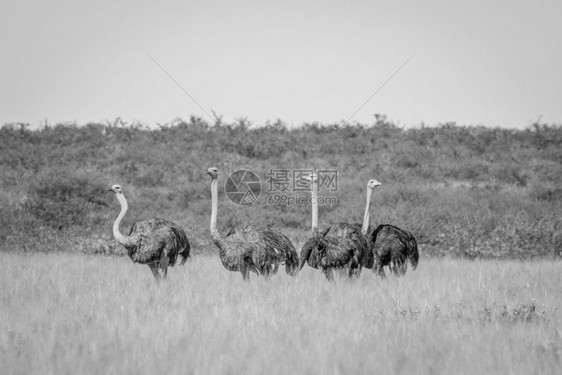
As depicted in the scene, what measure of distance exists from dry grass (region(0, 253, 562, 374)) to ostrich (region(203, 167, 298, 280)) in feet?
0.91

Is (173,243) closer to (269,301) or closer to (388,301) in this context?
(269,301)

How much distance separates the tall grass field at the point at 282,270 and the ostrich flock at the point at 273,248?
31 centimetres

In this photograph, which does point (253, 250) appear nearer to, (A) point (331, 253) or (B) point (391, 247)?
(A) point (331, 253)

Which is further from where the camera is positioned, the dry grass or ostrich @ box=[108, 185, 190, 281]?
ostrich @ box=[108, 185, 190, 281]

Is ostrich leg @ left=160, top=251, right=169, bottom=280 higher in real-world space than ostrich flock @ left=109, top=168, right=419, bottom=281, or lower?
lower

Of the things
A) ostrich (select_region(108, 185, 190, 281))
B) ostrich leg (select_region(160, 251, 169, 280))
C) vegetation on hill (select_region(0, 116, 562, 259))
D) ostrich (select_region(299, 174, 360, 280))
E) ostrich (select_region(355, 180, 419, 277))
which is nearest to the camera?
ostrich (select_region(299, 174, 360, 280))

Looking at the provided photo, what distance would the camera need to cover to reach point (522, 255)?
16.1 metres

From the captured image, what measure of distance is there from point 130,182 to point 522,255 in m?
13.1

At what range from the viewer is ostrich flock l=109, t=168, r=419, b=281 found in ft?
33.8

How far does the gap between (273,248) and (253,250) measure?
324 millimetres

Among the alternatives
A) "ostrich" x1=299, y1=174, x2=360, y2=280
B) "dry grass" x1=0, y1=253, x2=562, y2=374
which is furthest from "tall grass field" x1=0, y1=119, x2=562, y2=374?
"ostrich" x1=299, y1=174, x2=360, y2=280

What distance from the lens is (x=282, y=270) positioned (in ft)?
41.7

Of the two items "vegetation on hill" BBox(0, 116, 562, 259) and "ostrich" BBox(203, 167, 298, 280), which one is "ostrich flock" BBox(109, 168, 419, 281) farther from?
"vegetation on hill" BBox(0, 116, 562, 259)

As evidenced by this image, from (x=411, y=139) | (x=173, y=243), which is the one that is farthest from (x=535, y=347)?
(x=411, y=139)
